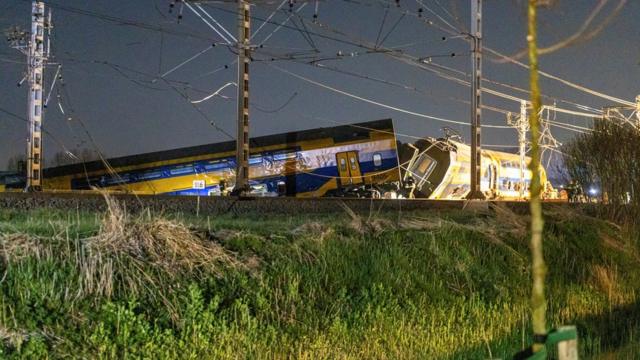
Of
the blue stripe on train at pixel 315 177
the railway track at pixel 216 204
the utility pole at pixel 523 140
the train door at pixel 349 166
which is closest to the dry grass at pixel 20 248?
the railway track at pixel 216 204

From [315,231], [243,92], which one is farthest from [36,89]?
[315,231]

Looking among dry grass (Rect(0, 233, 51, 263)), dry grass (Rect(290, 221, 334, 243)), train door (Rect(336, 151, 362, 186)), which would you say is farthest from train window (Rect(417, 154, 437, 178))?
dry grass (Rect(0, 233, 51, 263))

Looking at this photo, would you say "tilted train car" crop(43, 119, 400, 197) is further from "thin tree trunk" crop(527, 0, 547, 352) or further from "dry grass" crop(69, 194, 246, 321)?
"thin tree trunk" crop(527, 0, 547, 352)

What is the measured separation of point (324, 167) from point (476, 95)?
1101 centimetres

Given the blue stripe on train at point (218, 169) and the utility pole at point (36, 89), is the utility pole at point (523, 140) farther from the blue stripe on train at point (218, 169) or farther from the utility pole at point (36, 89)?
the utility pole at point (36, 89)

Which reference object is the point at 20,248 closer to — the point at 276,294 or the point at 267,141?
the point at 276,294

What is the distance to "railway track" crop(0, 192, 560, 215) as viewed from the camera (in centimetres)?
1598

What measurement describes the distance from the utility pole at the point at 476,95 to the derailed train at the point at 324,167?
25.2 feet

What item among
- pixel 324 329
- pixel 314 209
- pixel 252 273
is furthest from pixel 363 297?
pixel 314 209

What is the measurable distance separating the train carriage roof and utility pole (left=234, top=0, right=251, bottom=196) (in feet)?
42.7

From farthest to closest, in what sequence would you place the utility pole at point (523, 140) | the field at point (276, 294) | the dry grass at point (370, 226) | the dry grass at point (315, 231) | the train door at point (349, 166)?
the utility pole at point (523, 140), the train door at point (349, 166), the dry grass at point (370, 226), the dry grass at point (315, 231), the field at point (276, 294)

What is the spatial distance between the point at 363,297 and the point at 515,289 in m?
3.50

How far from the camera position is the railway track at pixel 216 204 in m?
16.0

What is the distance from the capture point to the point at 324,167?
3647 centimetres
